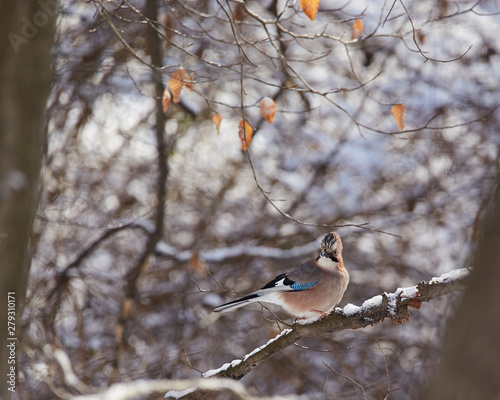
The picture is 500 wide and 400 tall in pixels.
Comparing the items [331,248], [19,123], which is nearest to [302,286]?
[331,248]

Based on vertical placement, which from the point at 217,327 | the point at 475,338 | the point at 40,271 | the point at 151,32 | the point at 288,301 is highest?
the point at 151,32

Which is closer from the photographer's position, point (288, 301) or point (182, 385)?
point (182, 385)

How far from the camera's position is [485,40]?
10078 millimetres

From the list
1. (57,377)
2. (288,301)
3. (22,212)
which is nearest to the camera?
(22,212)

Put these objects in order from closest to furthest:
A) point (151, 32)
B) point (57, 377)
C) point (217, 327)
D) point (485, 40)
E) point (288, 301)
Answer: point (288, 301) → point (57, 377) → point (151, 32) → point (217, 327) → point (485, 40)

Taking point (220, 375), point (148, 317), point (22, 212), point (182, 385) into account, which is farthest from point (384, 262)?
point (22, 212)

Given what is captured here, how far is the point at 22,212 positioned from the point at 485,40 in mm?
9907

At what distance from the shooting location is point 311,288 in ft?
16.1

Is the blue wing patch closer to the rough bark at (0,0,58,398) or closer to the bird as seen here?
the bird

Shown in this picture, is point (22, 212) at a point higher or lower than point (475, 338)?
higher

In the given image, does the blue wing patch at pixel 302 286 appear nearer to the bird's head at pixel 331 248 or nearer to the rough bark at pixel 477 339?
the bird's head at pixel 331 248

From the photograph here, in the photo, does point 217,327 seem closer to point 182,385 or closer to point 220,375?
point 220,375

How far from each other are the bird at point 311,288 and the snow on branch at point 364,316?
2.86 feet

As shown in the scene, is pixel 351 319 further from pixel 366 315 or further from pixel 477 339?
pixel 477 339
